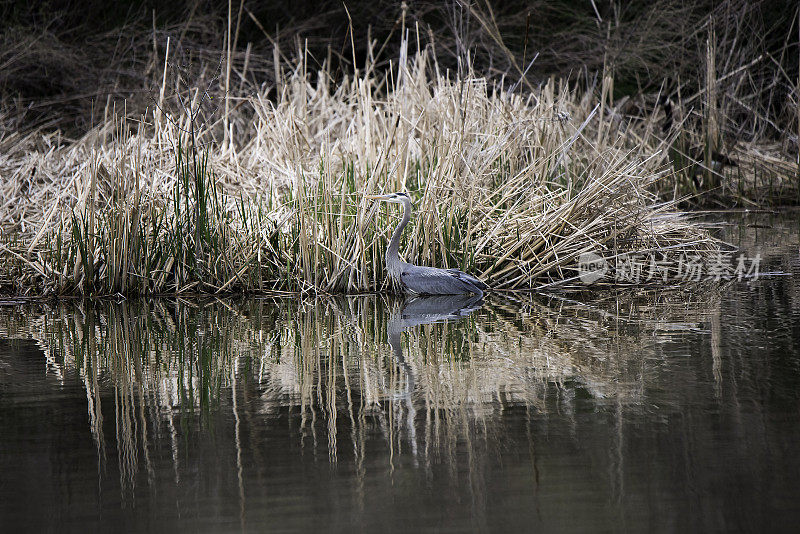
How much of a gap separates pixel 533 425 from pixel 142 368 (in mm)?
2013

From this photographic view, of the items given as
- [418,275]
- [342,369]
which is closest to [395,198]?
[418,275]

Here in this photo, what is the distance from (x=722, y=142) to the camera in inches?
442

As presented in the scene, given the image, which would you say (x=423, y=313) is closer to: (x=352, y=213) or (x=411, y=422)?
(x=352, y=213)

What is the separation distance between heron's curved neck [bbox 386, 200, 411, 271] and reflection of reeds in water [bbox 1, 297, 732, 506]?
29 centimetres

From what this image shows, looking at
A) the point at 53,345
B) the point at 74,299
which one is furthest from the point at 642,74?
the point at 53,345

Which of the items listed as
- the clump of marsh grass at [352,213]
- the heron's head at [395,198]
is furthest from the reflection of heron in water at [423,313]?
the heron's head at [395,198]

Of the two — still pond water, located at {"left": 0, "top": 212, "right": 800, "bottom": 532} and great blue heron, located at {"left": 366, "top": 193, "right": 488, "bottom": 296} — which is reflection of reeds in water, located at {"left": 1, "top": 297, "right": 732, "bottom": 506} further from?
great blue heron, located at {"left": 366, "top": 193, "right": 488, "bottom": 296}

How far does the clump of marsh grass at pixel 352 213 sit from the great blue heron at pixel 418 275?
31 centimetres

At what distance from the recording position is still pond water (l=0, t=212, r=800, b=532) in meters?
2.77

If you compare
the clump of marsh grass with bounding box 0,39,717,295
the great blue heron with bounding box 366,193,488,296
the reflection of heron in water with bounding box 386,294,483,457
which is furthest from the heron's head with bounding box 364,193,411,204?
the reflection of heron in water with bounding box 386,294,483,457

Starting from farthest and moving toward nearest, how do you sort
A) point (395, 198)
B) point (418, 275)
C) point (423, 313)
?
point (395, 198) → point (418, 275) → point (423, 313)

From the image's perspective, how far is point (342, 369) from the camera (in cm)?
447

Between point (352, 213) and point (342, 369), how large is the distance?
2.79 meters

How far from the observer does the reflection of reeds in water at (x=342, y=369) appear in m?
3.45
